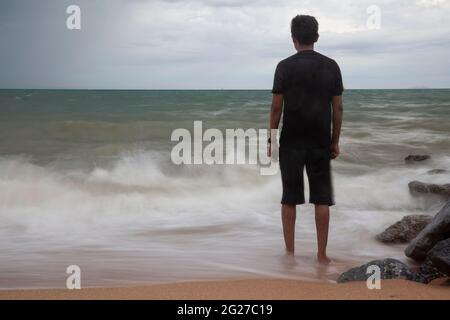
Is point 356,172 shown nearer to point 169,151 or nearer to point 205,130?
point 169,151

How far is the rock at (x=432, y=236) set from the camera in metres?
4.51

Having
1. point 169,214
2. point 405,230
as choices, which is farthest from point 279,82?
point 169,214

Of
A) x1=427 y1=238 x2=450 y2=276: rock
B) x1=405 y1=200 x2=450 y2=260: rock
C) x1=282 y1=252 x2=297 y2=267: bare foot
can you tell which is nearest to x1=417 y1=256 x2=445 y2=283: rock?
x1=427 y1=238 x2=450 y2=276: rock

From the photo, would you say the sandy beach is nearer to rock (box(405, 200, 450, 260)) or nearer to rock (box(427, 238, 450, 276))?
rock (box(427, 238, 450, 276))

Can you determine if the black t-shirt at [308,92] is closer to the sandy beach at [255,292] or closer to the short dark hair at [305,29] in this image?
the short dark hair at [305,29]

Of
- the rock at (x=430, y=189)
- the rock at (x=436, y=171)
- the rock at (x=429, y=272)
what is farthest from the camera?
the rock at (x=436, y=171)

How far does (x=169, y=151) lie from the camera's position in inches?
566

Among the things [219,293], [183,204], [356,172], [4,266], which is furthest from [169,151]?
[219,293]

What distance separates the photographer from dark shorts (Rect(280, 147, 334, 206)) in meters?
4.56

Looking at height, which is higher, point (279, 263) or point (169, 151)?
point (169, 151)

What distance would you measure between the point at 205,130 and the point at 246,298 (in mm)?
17641

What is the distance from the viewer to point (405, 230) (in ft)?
18.8

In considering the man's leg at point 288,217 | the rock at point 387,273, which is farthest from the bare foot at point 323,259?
the rock at point 387,273

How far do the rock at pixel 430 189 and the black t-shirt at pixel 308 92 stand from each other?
14.8 ft
